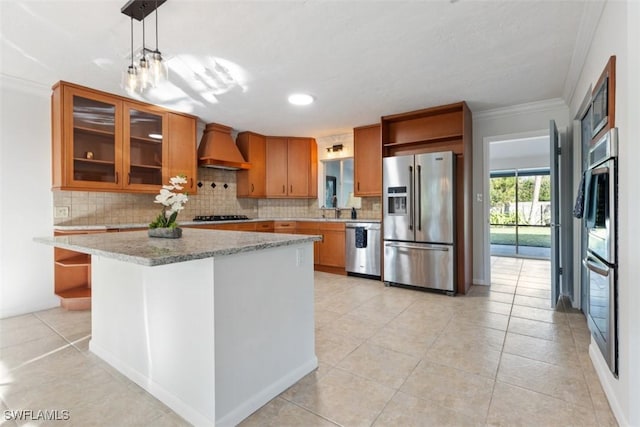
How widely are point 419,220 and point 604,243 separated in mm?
2171

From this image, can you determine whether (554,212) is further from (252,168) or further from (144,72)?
(252,168)

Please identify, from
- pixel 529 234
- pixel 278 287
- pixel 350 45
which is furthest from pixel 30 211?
pixel 529 234

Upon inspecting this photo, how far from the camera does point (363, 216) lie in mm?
5250

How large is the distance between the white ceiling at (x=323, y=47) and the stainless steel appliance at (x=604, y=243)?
1038 millimetres

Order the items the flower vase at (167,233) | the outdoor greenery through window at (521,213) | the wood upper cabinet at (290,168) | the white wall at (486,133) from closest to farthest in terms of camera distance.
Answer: the flower vase at (167,233) < the white wall at (486,133) < the wood upper cabinet at (290,168) < the outdoor greenery through window at (521,213)

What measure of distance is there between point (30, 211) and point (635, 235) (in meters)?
4.84

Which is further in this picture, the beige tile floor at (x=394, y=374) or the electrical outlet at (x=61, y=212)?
the electrical outlet at (x=61, y=212)

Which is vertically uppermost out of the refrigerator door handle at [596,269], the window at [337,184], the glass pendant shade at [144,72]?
the glass pendant shade at [144,72]

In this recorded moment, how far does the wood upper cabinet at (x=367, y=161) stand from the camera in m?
4.73

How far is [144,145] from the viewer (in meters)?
3.78

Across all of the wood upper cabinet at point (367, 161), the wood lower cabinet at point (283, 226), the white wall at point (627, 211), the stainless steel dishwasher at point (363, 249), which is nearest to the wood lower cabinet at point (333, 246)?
the stainless steel dishwasher at point (363, 249)

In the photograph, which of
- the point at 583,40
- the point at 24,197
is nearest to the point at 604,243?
the point at 583,40

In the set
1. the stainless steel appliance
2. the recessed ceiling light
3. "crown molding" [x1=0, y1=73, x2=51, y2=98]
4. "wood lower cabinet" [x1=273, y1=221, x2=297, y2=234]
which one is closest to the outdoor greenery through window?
"wood lower cabinet" [x1=273, y1=221, x2=297, y2=234]

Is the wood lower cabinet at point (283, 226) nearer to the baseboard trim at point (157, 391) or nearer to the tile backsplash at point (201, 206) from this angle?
the tile backsplash at point (201, 206)
